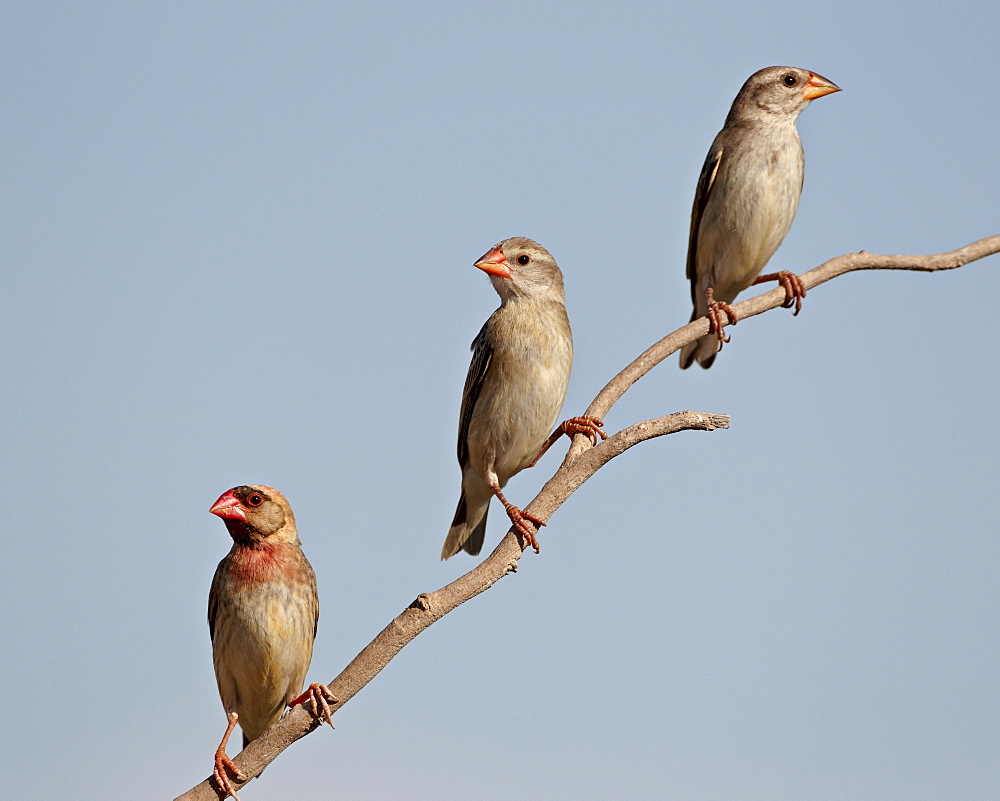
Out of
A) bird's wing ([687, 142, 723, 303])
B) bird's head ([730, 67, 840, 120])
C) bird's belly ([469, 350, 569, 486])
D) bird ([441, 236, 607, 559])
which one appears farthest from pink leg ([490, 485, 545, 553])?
bird's head ([730, 67, 840, 120])

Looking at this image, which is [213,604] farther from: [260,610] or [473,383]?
[473,383]

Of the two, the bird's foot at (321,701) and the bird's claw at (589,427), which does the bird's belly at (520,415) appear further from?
the bird's foot at (321,701)

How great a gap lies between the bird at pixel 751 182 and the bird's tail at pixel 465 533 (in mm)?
2079

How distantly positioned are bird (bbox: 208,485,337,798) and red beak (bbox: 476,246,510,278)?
1885 mm

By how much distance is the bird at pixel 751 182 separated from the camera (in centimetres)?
720

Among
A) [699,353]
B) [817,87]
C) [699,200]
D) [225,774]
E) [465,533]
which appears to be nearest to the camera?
[225,774]

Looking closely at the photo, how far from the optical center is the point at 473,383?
6.52 m

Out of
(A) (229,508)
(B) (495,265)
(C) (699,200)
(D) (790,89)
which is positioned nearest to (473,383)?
(B) (495,265)

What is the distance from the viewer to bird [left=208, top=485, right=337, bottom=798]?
19.9 ft

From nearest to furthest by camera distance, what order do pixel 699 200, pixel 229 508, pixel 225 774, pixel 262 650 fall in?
1. pixel 225 774
2. pixel 262 650
3. pixel 229 508
4. pixel 699 200

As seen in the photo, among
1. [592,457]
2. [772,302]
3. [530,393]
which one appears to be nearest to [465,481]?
[530,393]

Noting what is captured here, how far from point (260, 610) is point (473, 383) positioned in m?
1.85

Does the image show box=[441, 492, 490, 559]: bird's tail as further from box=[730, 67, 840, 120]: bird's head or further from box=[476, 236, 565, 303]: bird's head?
box=[730, 67, 840, 120]: bird's head

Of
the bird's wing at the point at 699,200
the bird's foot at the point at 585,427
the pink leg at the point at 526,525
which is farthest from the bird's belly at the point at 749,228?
the pink leg at the point at 526,525
